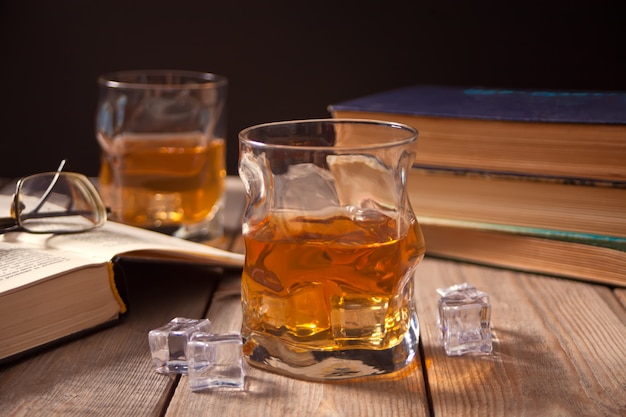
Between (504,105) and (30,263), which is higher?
(504,105)

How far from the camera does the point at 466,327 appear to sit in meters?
0.98

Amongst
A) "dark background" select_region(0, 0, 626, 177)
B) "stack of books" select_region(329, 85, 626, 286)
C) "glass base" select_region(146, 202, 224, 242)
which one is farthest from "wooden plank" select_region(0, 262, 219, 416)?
"dark background" select_region(0, 0, 626, 177)

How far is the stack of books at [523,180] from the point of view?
1.24 metres

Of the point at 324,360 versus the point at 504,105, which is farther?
the point at 504,105

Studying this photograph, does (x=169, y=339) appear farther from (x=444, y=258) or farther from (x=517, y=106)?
(x=517, y=106)

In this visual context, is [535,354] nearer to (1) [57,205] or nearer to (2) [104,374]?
(2) [104,374]

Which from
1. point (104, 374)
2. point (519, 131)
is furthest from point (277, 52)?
point (104, 374)

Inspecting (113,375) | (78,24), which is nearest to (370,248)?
(113,375)

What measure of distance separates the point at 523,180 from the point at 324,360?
55 centimetres

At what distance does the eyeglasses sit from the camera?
1169 mm

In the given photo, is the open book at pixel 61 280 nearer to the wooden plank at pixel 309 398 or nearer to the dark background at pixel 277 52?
the wooden plank at pixel 309 398

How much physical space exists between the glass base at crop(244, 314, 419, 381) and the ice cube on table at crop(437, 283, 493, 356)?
2.5 inches

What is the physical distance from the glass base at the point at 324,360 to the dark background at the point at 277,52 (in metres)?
1.17

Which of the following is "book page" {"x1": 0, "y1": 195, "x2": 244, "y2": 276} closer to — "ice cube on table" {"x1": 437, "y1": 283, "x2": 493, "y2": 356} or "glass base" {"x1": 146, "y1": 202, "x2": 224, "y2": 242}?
"glass base" {"x1": 146, "y1": 202, "x2": 224, "y2": 242}
